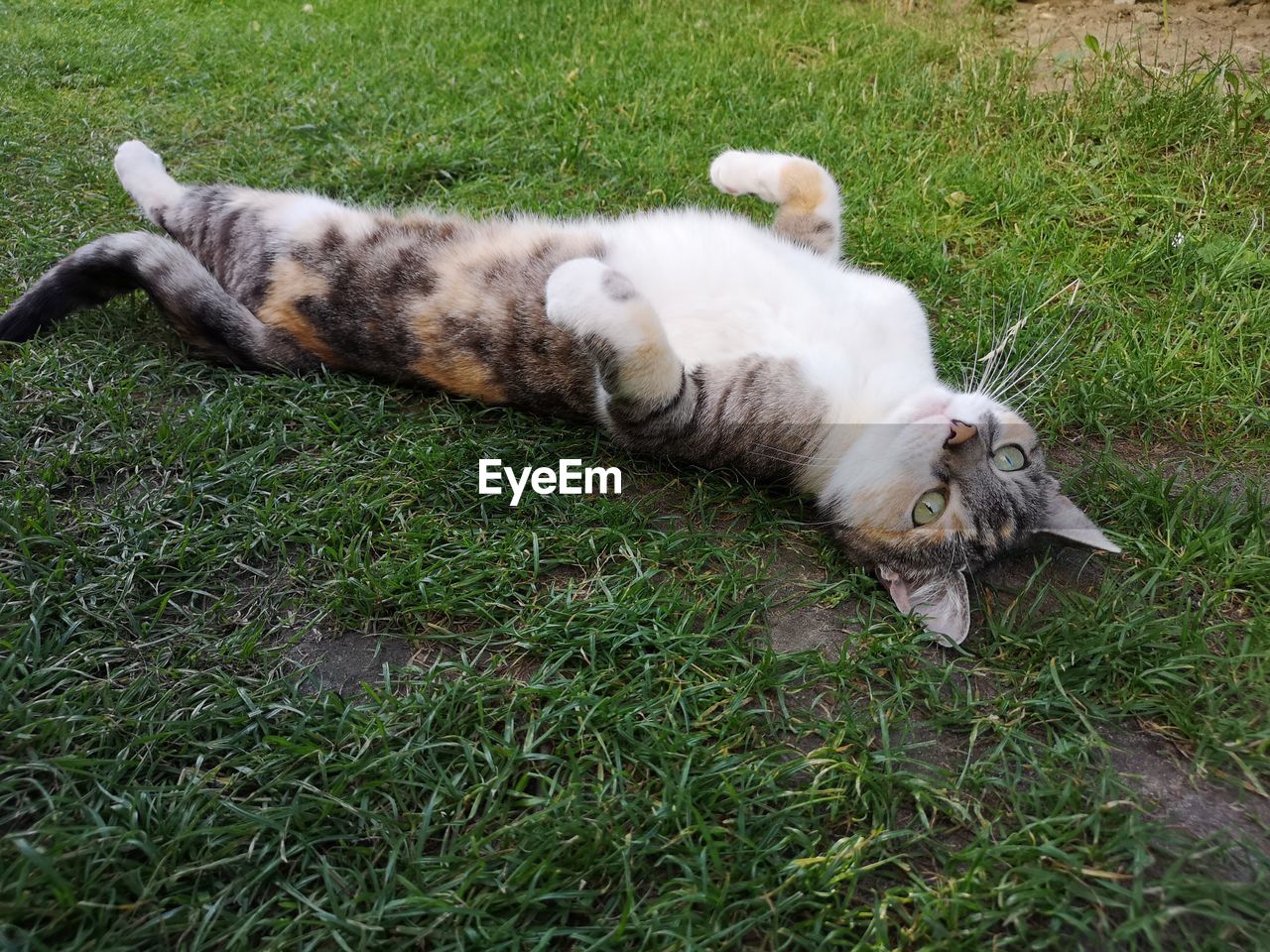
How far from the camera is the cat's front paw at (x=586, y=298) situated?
246cm

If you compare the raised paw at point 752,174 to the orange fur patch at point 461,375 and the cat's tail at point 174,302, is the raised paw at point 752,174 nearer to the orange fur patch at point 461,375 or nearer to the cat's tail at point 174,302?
the orange fur patch at point 461,375

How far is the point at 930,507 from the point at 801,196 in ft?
4.85

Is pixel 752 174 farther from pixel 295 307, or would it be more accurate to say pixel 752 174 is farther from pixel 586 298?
→ pixel 295 307

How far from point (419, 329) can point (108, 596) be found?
1.30 metres

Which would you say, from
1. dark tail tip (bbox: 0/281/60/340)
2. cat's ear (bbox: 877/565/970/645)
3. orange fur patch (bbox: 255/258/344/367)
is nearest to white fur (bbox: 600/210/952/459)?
cat's ear (bbox: 877/565/970/645)

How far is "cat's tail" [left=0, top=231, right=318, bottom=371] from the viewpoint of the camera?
9.68 feet

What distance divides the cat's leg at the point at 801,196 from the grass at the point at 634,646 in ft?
1.32

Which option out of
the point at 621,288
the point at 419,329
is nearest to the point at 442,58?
the point at 419,329

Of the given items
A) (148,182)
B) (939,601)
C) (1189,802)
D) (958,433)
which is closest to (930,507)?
(958,433)

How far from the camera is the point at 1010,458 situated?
2.62 meters

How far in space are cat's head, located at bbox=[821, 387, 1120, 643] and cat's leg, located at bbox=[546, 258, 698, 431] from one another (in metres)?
0.64

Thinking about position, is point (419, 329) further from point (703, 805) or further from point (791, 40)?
point (791, 40)

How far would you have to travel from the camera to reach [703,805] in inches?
72.8
